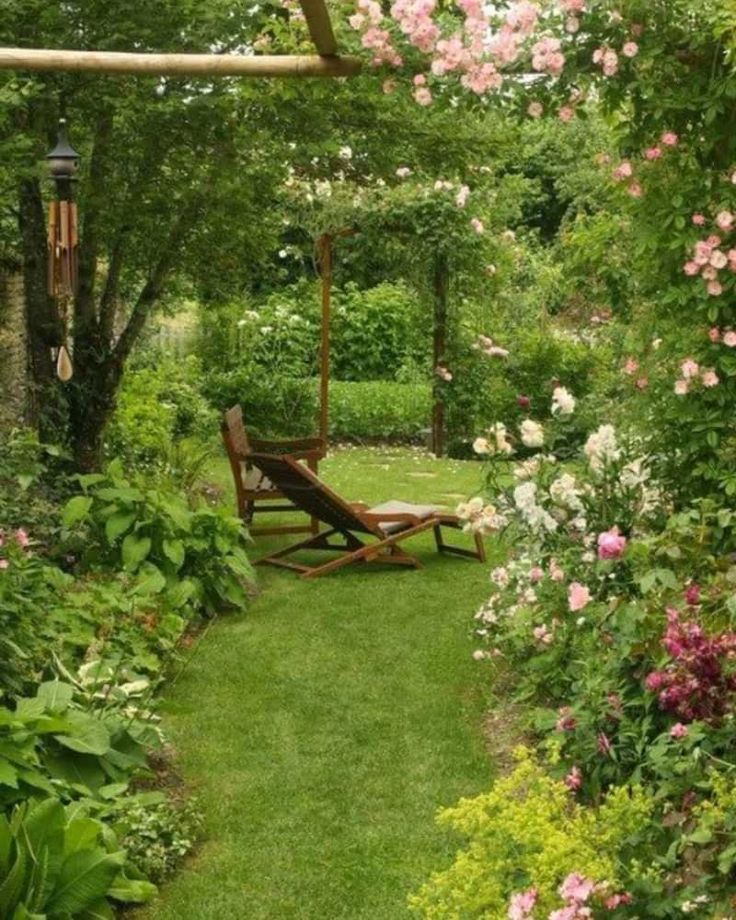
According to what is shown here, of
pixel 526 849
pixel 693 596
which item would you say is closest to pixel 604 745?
pixel 693 596

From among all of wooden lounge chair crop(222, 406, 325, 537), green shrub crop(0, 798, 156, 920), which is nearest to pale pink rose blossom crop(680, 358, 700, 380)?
green shrub crop(0, 798, 156, 920)

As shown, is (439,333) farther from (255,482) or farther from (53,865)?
(53,865)

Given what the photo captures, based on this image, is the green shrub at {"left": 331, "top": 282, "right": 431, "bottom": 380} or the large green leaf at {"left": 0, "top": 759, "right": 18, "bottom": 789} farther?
the green shrub at {"left": 331, "top": 282, "right": 431, "bottom": 380}

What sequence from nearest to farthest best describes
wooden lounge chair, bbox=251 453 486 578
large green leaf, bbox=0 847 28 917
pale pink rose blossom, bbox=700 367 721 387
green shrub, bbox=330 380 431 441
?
large green leaf, bbox=0 847 28 917
pale pink rose blossom, bbox=700 367 721 387
wooden lounge chair, bbox=251 453 486 578
green shrub, bbox=330 380 431 441

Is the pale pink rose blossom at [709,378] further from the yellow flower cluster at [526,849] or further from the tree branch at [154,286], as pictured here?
the tree branch at [154,286]

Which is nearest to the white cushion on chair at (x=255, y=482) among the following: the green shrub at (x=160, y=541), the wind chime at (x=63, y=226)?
the green shrub at (x=160, y=541)

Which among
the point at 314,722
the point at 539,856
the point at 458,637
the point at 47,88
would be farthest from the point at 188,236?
the point at 539,856

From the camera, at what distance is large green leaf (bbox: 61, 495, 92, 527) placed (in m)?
6.20

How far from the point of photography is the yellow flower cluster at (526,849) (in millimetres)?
2797

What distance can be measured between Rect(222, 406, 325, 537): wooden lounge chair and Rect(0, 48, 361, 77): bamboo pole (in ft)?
13.5

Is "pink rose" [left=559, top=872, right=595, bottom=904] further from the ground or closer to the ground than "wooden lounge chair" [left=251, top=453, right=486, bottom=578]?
further from the ground

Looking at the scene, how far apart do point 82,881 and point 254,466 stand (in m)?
5.20

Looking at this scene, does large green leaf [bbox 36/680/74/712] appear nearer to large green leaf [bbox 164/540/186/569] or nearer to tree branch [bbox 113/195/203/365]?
large green leaf [bbox 164/540/186/569]

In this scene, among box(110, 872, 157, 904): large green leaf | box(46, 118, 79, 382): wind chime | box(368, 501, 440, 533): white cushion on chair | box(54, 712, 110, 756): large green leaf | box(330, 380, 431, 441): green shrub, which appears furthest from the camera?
box(330, 380, 431, 441): green shrub
